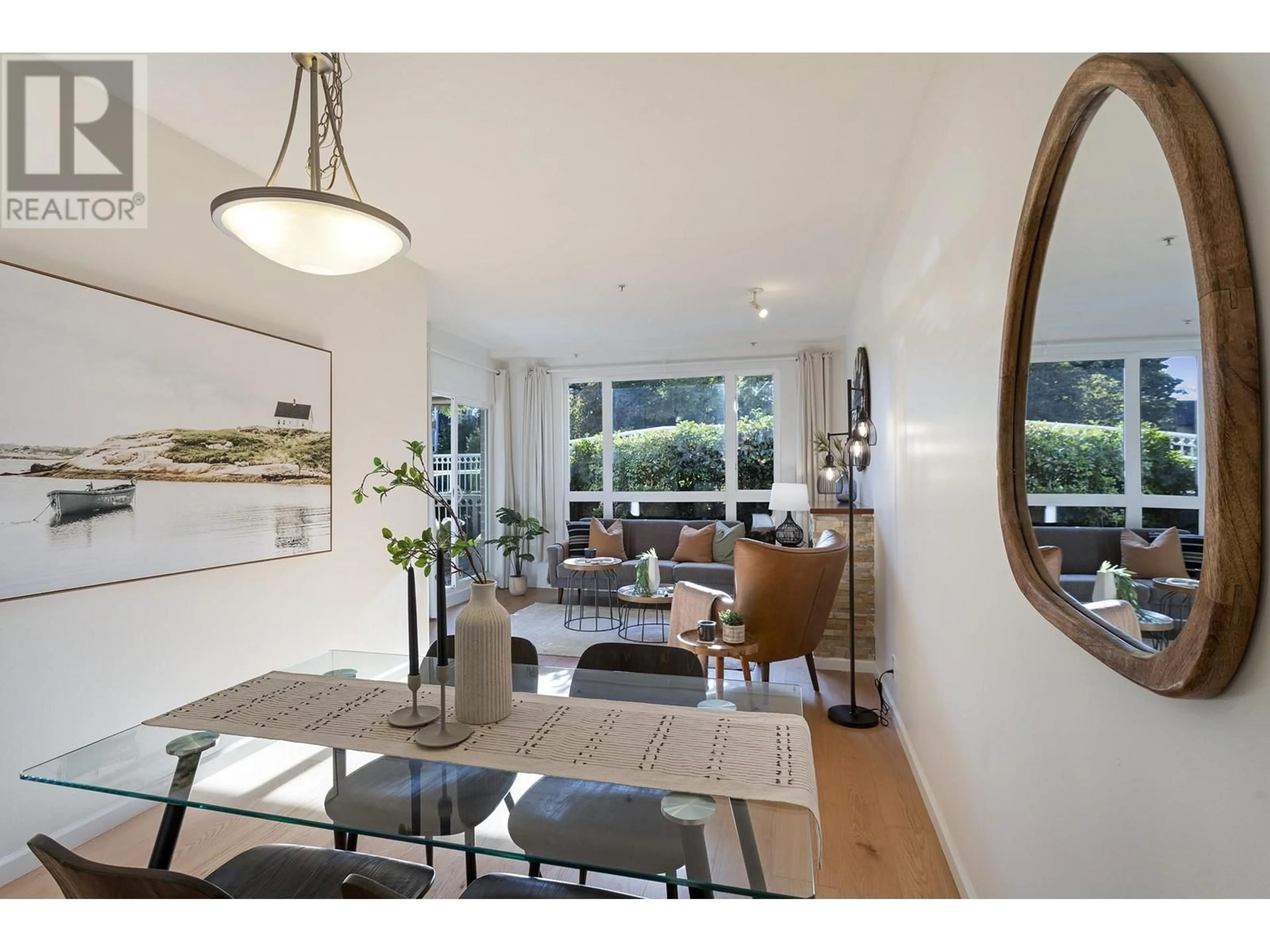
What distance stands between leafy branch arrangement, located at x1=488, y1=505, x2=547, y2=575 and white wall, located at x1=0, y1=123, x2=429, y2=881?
286 centimetres

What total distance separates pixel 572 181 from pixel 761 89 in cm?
105

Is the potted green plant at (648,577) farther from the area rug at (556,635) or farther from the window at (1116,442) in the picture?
the window at (1116,442)

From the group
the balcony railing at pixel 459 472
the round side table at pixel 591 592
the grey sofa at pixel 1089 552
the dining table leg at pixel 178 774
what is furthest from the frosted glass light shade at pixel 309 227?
the balcony railing at pixel 459 472

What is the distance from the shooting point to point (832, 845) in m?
2.13

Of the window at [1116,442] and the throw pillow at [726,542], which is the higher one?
the window at [1116,442]

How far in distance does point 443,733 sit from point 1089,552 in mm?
1295

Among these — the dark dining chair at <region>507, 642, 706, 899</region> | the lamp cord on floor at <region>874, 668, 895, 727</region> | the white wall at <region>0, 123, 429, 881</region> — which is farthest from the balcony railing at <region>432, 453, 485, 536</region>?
the dark dining chair at <region>507, 642, 706, 899</region>

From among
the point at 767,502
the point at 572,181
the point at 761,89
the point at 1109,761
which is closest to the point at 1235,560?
the point at 1109,761

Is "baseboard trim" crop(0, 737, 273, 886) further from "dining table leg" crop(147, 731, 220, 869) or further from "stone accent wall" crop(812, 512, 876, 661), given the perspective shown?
"stone accent wall" crop(812, 512, 876, 661)

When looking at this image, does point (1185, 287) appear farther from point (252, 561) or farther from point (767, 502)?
point (767, 502)

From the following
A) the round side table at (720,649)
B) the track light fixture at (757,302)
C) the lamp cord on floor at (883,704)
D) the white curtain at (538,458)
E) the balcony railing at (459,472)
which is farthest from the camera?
the white curtain at (538,458)

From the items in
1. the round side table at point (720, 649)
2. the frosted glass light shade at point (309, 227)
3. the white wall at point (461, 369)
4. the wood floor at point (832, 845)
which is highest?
the white wall at point (461, 369)

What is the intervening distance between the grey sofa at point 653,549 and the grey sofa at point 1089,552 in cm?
461

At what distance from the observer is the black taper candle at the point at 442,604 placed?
1.29 metres
